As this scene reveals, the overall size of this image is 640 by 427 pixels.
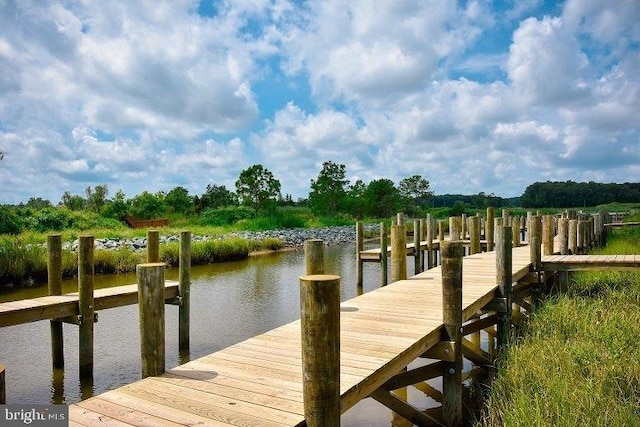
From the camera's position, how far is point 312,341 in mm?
3191

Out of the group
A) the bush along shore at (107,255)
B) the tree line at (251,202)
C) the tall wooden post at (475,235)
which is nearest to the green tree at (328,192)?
the tree line at (251,202)

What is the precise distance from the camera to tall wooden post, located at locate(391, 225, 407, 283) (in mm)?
8516

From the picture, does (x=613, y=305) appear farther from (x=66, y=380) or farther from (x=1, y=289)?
(x=1, y=289)

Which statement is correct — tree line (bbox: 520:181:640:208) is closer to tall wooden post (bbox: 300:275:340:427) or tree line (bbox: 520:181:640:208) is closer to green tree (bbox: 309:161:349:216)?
green tree (bbox: 309:161:349:216)

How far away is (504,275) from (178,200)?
145 feet

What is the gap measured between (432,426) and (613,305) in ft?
16.4

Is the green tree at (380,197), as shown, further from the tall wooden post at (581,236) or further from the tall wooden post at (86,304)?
the tall wooden post at (86,304)

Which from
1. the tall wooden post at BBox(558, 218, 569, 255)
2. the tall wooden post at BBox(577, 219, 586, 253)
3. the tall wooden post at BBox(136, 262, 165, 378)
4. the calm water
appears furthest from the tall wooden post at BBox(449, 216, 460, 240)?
the tall wooden post at BBox(136, 262, 165, 378)

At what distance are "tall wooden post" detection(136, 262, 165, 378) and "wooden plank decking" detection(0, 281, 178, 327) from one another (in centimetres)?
339

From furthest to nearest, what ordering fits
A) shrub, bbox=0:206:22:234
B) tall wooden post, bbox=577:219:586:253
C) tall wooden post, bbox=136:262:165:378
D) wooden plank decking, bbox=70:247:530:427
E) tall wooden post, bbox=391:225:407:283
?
shrub, bbox=0:206:22:234 < tall wooden post, bbox=577:219:586:253 < tall wooden post, bbox=391:225:407:283 < tall wooden post, bbox=136:262:165:378 < wooden plank decking, bbox=70:247:530:427

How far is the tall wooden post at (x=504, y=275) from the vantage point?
7645mm

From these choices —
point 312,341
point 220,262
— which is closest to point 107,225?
point 220,262

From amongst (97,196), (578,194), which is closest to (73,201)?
(97,196)

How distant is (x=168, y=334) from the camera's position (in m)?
10.4
